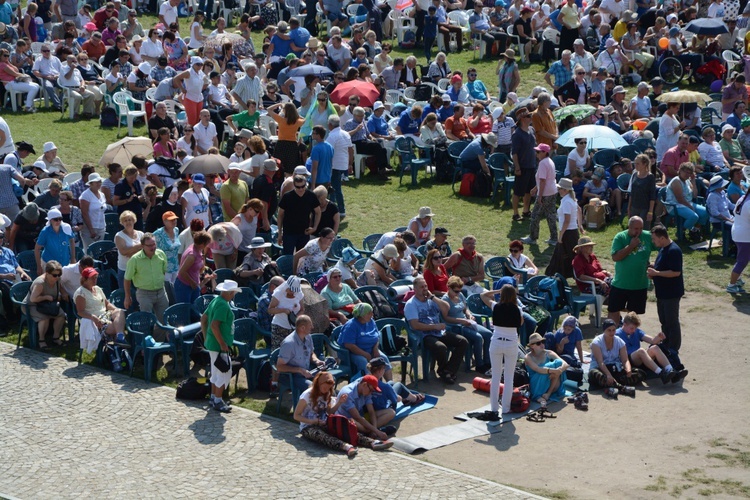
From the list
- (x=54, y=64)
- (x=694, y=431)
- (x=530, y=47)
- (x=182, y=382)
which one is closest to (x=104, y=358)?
(x=182, y=382)

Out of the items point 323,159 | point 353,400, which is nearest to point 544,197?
point 323,159

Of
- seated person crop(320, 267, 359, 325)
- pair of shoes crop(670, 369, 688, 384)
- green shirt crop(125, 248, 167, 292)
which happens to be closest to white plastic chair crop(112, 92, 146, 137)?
green shirt crop(125, 248, 167, 292)

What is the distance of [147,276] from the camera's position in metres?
13.8

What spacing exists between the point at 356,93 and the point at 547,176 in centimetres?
522

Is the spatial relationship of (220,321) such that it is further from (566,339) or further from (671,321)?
(671,321)

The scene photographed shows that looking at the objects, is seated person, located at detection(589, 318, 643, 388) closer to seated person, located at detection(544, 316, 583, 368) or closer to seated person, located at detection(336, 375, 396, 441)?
seated person, located at detection(544, 316, 583, 368)

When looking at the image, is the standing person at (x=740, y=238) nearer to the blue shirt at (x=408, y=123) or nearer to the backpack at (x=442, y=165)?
the backpack at (x=442, y=165)

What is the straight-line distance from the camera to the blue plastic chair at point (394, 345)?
1332cm

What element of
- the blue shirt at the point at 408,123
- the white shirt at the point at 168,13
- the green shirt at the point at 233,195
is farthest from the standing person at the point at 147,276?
the white shirt at the point at 168,13

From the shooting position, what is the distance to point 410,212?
747 inches

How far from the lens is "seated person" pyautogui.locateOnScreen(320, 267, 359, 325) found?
1367 centimetres

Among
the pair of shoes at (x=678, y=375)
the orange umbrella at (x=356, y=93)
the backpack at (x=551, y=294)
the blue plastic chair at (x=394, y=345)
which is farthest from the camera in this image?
the orange umbrella at (x=356, y=93)

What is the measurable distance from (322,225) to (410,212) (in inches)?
123

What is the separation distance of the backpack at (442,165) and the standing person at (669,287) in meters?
6.68
